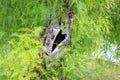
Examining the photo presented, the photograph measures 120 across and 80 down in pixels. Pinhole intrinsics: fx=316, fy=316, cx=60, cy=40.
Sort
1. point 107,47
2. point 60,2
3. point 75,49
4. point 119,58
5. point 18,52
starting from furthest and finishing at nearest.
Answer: point 119,58 < point 107,47 < point 75,49 < point 60,2 < point 18,52

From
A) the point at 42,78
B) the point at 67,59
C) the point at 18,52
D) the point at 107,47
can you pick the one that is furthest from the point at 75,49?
the point at 107,47

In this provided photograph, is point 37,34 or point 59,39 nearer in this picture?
point 37,34

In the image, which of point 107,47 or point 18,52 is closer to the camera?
point 18,52

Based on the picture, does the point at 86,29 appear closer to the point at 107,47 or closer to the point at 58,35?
the point at 58,35

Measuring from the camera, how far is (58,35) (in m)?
1.91

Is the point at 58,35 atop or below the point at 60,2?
below

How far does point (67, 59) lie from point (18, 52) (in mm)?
362

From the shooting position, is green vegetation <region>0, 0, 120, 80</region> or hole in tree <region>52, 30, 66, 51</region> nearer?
green vegetation <region>0, 0, 120, 80</region>

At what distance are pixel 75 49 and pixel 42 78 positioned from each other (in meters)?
0.33

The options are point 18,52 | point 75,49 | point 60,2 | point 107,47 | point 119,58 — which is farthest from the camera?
point 119,58

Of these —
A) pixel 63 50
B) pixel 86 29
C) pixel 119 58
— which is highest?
pixel 86 29

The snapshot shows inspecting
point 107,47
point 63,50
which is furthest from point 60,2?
point 107,47

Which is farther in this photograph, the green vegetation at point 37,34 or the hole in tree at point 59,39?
the hole in tree at point 59,39

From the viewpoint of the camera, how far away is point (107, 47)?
10.2 ft
